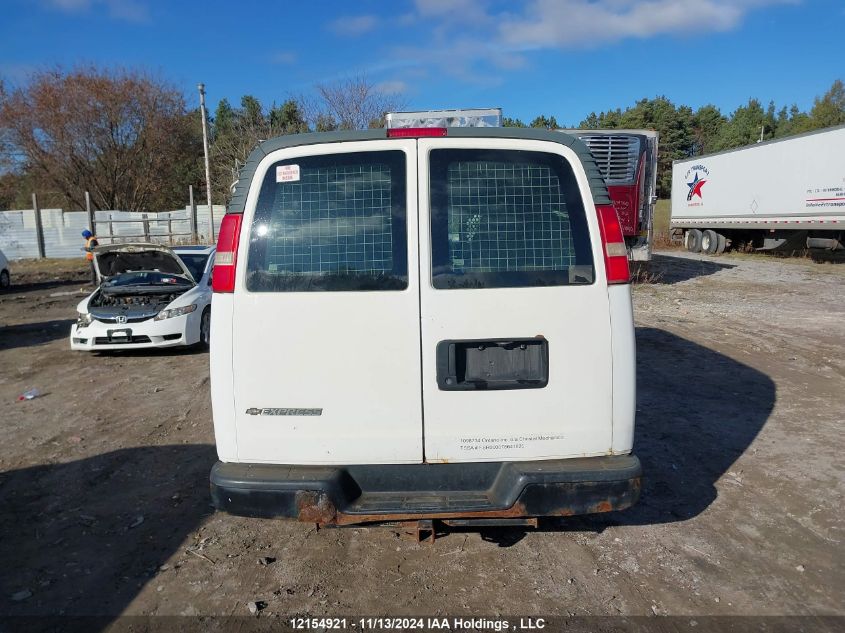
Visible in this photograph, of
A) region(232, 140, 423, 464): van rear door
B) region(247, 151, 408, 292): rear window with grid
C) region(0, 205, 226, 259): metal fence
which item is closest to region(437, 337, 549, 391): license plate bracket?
region(232, 140, 423, 464): van rear door

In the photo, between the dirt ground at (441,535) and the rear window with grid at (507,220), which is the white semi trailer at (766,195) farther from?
the rear window with grid at (507,220)

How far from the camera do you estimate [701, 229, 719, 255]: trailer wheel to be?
25.2m

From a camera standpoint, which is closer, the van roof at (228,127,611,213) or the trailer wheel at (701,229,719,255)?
the van roof at (228,127,611,213)

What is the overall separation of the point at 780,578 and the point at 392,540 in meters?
2.09

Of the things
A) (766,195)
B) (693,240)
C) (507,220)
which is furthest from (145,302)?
(693,240)

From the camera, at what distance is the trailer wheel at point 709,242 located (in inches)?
990

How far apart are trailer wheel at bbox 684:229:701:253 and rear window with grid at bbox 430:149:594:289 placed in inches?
1035

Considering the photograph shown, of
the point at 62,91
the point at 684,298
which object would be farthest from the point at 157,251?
the point at 62,91

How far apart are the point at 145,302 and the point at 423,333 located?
278 inches

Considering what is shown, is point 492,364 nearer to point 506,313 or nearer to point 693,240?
point 506,313

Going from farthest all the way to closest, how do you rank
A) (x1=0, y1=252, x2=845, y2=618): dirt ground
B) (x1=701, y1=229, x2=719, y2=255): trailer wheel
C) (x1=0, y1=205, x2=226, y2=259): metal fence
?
(x1=701, y1=229, x2=719, y2=255): trailer wheel, (x1=0, y1=205, x2=226, y2=259): metal fence, (x1=0, y1=252, x2=845, y2=618): dirt ground

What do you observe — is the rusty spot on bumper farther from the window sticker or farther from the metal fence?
the metal fence

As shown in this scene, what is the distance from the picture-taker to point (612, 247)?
9.61 feet

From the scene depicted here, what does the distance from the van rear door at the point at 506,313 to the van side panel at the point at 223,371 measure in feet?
3.00
